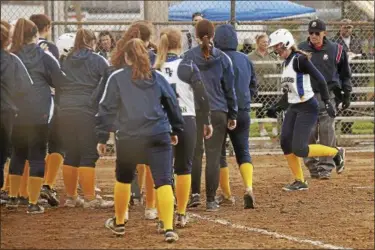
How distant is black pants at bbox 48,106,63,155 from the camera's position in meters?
12.1

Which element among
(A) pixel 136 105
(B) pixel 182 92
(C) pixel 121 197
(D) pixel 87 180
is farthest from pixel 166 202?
(D) pixel 87 180

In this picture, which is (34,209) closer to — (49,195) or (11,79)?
(49,195)

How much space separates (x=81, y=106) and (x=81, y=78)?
305 mm

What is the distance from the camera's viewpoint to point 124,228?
952 centimetres

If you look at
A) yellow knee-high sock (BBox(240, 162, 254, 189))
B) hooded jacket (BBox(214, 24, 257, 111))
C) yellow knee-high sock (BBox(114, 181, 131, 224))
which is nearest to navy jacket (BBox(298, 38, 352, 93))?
hooded jacket (BBox(214, 24, 257, 111))

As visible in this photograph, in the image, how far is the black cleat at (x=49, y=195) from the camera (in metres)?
11.8

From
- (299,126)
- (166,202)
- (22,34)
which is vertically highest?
(22,34)

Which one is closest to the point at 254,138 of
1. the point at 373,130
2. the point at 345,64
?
the point at 373,130

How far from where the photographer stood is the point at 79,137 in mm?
11406

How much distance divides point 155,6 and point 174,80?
7978 millimetres

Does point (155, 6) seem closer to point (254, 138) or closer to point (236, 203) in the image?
point (254, 138)

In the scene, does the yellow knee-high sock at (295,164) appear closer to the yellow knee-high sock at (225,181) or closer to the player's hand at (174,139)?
the yellow knee-high sock at (225,181)

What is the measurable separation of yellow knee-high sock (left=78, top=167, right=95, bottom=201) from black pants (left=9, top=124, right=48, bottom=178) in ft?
1.87

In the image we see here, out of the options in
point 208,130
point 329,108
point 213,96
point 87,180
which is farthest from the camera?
point 329,108
